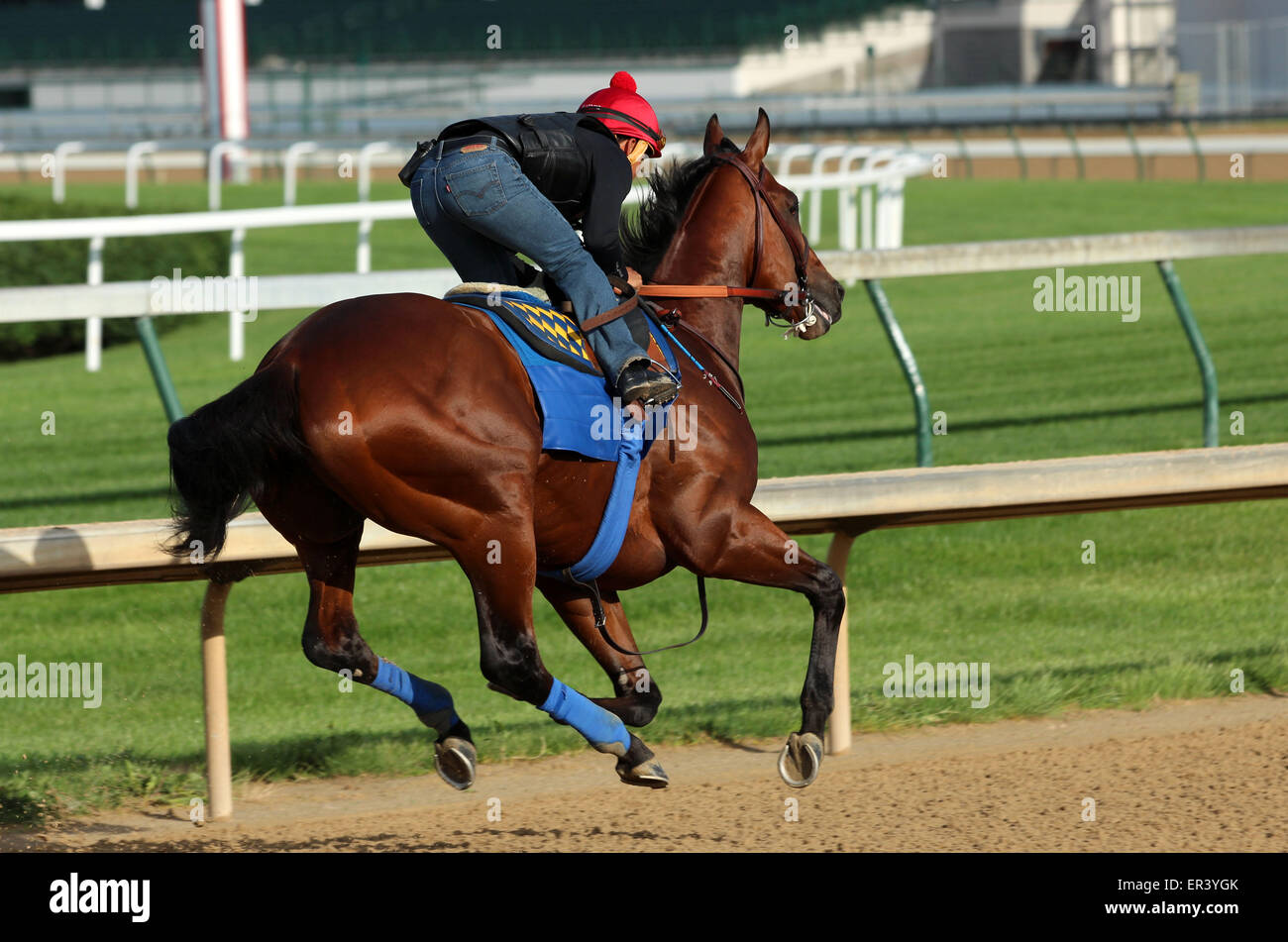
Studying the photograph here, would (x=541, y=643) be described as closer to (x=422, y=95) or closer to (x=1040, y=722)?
(x=1040, y=722)

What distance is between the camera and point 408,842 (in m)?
4.21

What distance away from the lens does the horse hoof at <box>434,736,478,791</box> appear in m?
3.80

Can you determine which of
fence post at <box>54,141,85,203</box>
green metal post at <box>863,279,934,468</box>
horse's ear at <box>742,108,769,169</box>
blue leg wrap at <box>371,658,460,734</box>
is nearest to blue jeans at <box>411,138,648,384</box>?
horse's ear at <box>742,108,769,169</box>

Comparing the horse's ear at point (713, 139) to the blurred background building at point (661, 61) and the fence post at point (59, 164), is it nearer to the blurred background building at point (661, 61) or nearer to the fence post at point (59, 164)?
the fence post at point (59, 164)

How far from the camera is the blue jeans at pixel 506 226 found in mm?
3650

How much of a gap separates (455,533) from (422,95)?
34992 millimetres

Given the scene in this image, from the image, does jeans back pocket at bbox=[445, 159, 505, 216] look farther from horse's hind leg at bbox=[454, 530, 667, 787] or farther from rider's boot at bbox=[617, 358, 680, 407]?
horse's hind leg at bbox=[454, 530, 667, 787]

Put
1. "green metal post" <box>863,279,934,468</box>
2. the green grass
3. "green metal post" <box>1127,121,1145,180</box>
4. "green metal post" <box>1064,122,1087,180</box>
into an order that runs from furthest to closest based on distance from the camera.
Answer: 1. "green metal post" <box>1064,122,1087,180</box>
2. "green metal post" <box>1127,121,1145,180</box>
3. "green metal post" <box>863,279,934,468</box>
4. the green grass

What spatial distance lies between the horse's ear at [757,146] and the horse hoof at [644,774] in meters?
1.48

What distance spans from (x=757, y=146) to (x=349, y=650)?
1574mm

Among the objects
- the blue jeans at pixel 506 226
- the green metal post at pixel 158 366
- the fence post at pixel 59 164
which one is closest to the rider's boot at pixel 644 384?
the blue jeans at pixel 506 226

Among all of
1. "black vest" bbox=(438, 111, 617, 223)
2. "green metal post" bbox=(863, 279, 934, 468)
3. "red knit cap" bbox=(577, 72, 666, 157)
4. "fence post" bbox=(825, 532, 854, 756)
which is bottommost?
"fence post" bbox=(825, 532, 854, 756)

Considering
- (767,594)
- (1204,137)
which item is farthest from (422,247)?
(1204,137)

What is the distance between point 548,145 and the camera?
12.4 feet
